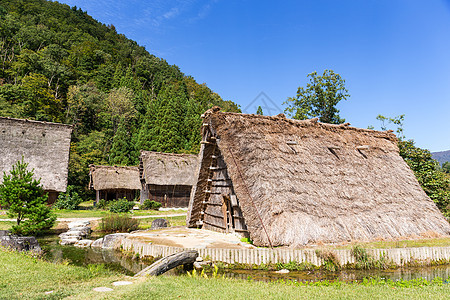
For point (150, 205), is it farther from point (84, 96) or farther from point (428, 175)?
point (84, 96)

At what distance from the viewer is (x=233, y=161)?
454 inches

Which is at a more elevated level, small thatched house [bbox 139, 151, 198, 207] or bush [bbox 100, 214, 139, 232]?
small thatched house [bbox 139, 151, 198, 207]

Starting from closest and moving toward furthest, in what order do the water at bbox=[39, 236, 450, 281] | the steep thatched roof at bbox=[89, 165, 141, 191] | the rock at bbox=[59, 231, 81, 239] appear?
the water at bbox=[39, 236, 450, 281], the rock at bbox=[59, 231, 81, 239], the steep thatched roof at bbox=[89, 165, 141, 191]

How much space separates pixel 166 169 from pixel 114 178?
637cm

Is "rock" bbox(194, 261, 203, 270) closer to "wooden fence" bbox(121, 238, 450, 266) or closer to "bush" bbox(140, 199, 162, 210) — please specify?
"wooden fence" bbox(121, 238, 450, 266)

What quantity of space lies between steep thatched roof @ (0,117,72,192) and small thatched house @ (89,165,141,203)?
19.9 feet

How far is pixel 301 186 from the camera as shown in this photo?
11234 mm

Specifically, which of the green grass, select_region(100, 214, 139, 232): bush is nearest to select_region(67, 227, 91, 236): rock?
select_region(100, 214, 139, 232): bush

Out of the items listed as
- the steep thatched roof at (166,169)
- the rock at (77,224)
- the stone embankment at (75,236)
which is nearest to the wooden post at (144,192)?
the steep thatched roof at (166,169)

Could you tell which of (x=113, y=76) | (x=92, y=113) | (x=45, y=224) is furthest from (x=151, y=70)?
(x=45, y=224)

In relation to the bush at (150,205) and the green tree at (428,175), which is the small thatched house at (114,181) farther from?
the green tree at (428,175)

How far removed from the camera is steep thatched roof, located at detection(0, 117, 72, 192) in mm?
24406

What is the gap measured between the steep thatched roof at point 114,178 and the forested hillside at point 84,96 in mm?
6230

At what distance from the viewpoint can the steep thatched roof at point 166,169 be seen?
3034cm
